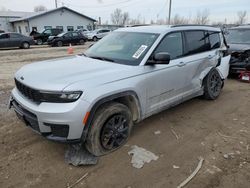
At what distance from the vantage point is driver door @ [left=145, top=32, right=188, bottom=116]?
369 centimetres

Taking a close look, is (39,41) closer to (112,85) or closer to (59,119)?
(112,85)

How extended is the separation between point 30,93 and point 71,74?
588mm

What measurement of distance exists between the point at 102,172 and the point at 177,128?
1785mm

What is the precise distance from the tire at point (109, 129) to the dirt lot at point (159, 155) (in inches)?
6.1

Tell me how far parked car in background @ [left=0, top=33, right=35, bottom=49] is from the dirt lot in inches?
657

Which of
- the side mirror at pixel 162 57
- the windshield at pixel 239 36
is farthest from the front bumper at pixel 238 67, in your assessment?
the side mirror at pixel 162 57

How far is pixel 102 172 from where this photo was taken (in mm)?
3010

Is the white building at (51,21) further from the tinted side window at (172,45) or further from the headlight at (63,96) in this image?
the headlight at (63,96)

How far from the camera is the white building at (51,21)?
35.8m

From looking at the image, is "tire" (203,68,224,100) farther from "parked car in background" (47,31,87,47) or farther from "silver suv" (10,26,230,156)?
"parked car in background" (47,31,87,47)

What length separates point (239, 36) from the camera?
846 centimetres

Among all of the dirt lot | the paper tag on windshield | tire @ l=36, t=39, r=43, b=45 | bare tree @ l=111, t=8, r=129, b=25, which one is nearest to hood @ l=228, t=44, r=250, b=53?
the dirt lot

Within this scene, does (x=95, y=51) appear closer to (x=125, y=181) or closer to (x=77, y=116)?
(x=77, y=116)

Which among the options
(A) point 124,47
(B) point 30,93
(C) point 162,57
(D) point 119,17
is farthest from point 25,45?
(D) point 119,17
